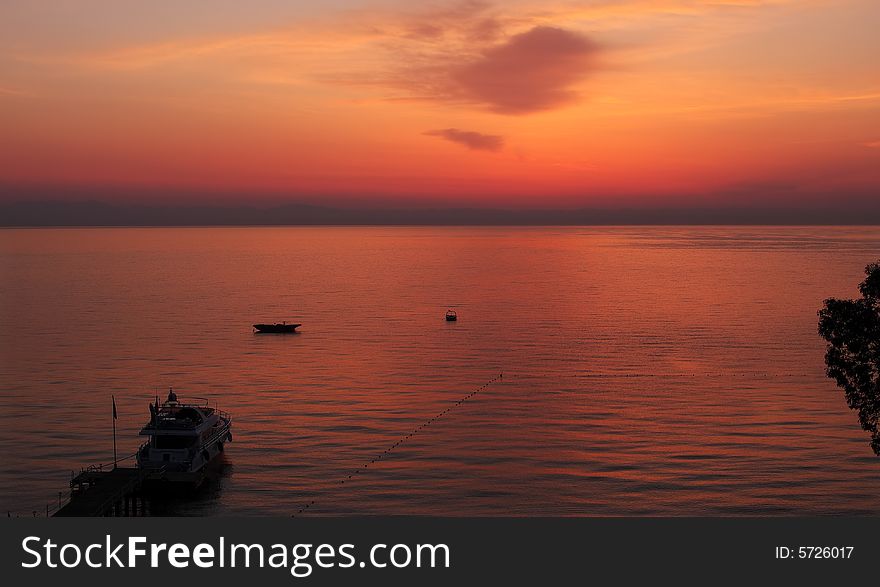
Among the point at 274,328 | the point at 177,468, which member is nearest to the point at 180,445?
the point at 177,468

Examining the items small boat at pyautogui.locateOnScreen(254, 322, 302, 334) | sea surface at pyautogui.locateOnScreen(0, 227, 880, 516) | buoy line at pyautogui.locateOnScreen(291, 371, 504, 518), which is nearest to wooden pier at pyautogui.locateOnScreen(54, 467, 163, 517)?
sea surface at pyautogui.locateOnScreen(0, 227, 880, 516)

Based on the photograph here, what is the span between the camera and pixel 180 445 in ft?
201

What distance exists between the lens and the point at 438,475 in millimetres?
61156

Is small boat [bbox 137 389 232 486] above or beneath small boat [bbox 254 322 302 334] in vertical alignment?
beneath

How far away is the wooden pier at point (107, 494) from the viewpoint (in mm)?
49812

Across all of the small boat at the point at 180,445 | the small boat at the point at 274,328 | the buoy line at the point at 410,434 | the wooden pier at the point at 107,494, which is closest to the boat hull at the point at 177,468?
the small boat at the point at 180,445

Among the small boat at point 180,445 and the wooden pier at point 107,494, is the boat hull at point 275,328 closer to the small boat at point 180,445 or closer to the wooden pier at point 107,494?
the small boat at point 180,445

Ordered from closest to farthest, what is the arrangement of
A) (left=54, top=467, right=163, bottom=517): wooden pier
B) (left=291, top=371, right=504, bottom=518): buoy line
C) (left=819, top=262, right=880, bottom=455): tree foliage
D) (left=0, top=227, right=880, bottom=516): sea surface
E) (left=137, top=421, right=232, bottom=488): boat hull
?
(left=819, top=262, right=880, bottom=455): tree foliage
(left=54, top=467, right=163, bottom=517): wooden pier
(left=0, top=227, right=880, bottom=516): sea surface
(left=291, top=371, right=504, bottom=518): buoy line
(left=137, top=421, right=232, bottom=488): boat hull

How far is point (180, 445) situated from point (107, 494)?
9382 mm

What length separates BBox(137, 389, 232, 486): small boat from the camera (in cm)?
5969

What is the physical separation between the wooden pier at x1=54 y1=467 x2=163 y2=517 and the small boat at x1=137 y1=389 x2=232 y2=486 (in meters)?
1.31

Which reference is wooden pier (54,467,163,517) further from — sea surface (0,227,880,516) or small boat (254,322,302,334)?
small boat (254,322,302,334)

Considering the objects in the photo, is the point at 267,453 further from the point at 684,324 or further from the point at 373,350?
the point at 684,324

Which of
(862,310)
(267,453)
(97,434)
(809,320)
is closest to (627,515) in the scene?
(862,310)
